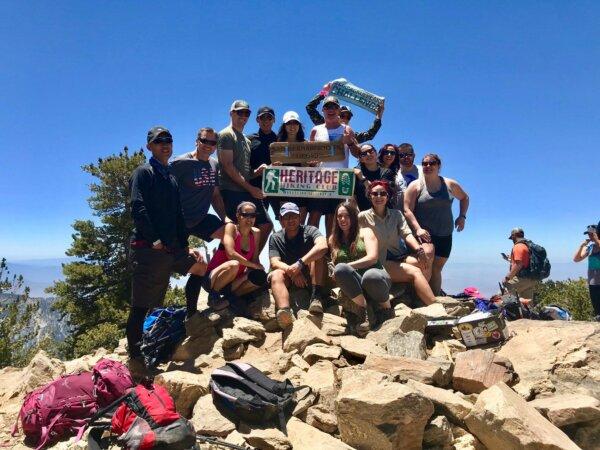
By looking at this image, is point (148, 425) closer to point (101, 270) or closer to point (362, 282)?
point (362, 282)

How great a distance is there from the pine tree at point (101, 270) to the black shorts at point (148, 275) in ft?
49.6

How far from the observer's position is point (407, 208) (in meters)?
7.76

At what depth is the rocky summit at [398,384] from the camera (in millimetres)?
4074

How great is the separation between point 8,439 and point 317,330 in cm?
396

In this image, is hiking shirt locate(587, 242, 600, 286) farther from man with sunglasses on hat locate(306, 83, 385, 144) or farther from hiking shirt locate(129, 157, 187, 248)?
hiking shirt locate(129, 157, 187, 248)

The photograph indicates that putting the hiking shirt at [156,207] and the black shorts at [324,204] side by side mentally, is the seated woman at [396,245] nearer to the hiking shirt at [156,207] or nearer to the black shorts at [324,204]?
the black shorts at [324,204]

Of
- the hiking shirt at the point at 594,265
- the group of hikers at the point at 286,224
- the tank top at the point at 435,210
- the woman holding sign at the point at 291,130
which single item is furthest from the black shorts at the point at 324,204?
the hiking shirt at the point at 594,265

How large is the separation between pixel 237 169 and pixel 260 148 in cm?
66

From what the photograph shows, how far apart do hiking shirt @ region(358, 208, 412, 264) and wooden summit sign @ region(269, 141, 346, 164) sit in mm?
1411

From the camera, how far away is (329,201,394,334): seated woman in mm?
6430

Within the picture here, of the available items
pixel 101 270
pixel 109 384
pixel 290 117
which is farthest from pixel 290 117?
pixel 101 270

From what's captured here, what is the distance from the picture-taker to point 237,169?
802cm

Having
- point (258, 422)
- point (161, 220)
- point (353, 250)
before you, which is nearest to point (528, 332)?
point (353, 250)

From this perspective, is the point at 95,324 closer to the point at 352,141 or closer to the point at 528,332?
the point at 352,141
